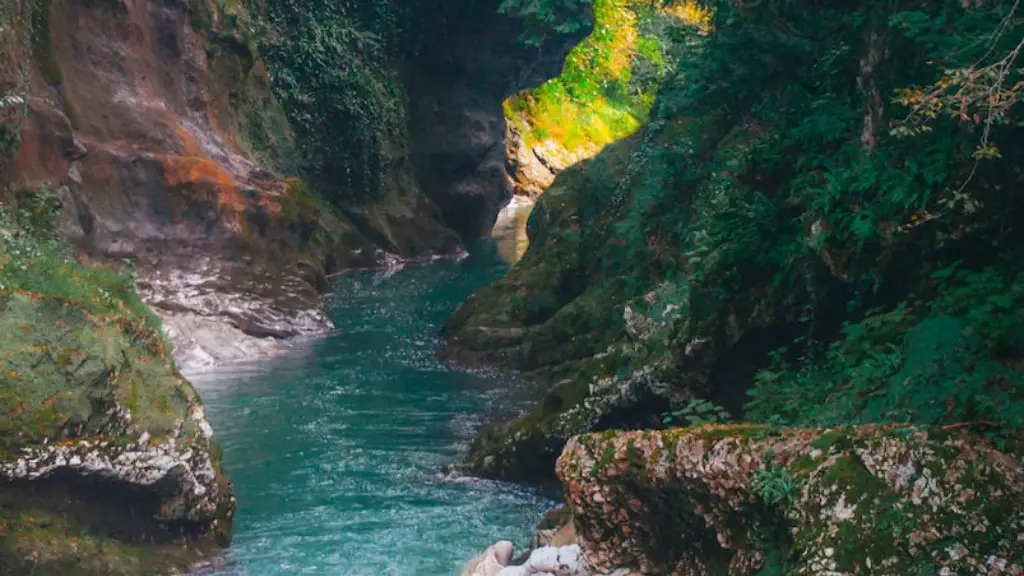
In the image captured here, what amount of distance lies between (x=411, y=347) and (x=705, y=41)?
9.85 meters

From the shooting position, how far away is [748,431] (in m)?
6.04

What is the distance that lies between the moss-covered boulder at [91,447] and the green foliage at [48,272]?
32 millimetres

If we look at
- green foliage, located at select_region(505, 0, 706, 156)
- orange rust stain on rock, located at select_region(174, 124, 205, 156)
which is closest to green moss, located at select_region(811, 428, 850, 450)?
orange rust stain on rock, located at select_region(174, 124, 205, 156)

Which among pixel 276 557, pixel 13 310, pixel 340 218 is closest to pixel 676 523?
pixel 276 557

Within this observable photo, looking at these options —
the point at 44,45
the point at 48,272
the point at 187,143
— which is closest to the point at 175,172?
the point at 187,143

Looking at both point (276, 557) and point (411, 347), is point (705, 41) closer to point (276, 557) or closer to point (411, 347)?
point (276, 557)

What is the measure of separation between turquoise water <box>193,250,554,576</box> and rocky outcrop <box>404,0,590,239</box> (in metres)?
12.6

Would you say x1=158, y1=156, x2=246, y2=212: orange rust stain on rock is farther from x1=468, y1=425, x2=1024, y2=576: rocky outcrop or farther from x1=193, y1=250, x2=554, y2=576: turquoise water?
x1=468, y1=425, x2=1024, y2=576: rocky outcrop

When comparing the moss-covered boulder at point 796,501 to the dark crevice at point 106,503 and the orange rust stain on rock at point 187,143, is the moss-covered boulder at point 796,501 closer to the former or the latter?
the dark crevice at point 106,503

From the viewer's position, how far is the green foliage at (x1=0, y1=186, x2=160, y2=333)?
9.43m

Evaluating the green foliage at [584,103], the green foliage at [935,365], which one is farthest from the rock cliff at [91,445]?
the green foliage at [584,103]

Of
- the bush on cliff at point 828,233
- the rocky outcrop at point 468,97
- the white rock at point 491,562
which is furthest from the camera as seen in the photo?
the rocky outcrop at point 468,97

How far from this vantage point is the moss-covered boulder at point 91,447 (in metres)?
8.06

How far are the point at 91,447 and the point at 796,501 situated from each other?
556 centimetres
